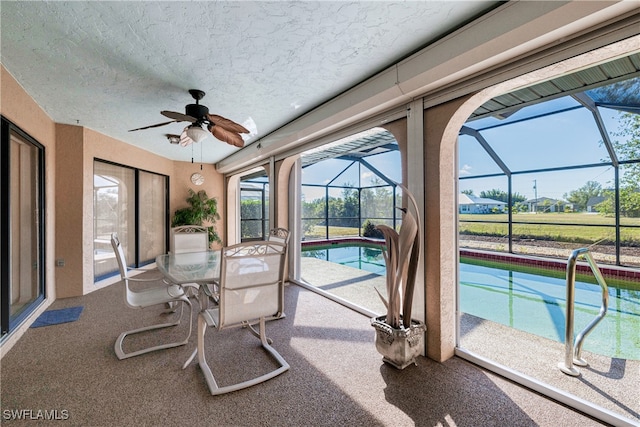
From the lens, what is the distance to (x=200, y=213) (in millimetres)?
6188

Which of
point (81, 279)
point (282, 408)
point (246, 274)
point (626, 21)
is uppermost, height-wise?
point (626, 21)

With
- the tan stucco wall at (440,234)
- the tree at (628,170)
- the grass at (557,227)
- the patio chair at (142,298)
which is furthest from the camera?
the grass at (557,227)

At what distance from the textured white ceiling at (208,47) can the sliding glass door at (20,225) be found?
24.9 inches

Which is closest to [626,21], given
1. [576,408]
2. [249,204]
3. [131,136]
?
[576,408]

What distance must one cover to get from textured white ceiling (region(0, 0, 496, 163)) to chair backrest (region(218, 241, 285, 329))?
1499 mm

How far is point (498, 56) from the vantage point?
1.70 metres

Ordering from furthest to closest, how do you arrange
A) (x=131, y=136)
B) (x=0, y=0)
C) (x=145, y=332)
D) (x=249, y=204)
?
(x=249, y=204), (x=131, y=136), (x=145, y=332), (x=0, y=0)

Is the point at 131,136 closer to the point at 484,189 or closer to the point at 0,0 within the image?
the point at 0,0

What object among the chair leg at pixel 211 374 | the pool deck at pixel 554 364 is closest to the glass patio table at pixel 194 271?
the chair leg at pixel 211 374

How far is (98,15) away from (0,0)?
478 mm

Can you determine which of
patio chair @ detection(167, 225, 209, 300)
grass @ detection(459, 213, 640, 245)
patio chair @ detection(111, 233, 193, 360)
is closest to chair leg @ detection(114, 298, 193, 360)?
patio chair @ detection(111, 233, 193, 360)

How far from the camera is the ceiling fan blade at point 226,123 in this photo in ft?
8.07

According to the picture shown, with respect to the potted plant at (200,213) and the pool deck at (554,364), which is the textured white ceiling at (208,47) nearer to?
the pool deck at (554,364)

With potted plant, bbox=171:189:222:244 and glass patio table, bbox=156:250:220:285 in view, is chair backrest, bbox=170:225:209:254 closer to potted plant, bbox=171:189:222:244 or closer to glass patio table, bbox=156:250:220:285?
glass patio table, bbox=156:250:220:285
